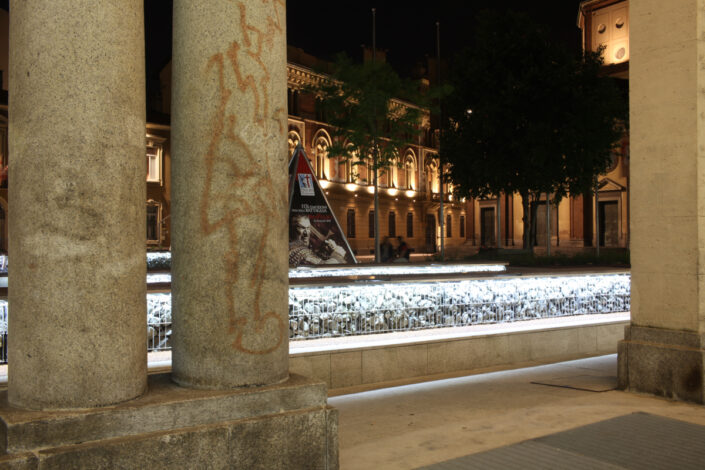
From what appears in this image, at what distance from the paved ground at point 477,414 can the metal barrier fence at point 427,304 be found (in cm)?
120

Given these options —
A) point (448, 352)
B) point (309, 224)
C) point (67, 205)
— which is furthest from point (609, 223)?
point (67, 205)

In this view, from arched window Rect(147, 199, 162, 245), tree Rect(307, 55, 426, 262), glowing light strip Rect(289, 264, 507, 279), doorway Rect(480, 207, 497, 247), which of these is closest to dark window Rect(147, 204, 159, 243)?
arched window Rect(147, 199, 162, 245)

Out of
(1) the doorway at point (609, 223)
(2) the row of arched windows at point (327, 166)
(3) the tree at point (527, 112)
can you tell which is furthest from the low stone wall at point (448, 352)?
(1) the doorway at point (609, 223)

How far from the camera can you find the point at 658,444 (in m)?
5.41

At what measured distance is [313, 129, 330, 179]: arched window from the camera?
5166cm

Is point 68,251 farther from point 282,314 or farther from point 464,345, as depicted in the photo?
point 464,345

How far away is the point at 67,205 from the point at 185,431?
1.35 metres

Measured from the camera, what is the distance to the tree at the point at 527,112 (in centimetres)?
2927

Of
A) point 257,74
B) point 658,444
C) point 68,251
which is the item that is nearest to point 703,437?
point 658,444

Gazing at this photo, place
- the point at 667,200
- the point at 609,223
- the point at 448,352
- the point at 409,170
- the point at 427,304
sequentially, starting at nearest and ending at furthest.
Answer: the point at 667,200, the point at 448,352, the point at 427,304, the point at 609,223, the point at 409,170

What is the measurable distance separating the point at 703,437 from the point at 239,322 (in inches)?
160

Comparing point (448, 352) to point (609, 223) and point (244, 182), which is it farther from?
point (609, 223)

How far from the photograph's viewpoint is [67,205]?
3553 millimetres

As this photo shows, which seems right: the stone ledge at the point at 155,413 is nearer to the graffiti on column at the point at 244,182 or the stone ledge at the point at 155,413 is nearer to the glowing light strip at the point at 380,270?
Result: the graffiti on column at the point at 244,182
